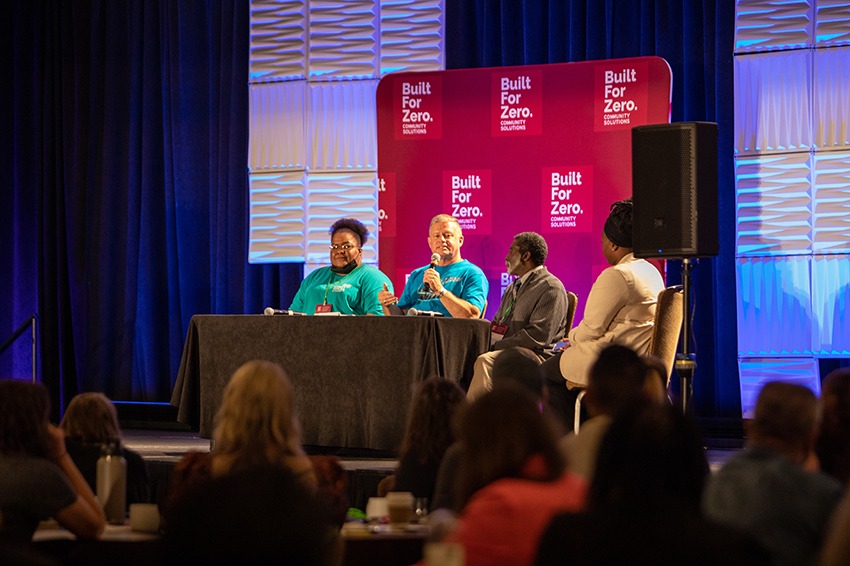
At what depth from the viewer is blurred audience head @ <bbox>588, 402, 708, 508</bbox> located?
167 centimetres

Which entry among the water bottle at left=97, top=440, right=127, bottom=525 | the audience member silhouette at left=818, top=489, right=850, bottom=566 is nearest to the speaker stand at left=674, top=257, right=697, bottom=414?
the water bottle at left=97, top=440, right=127, bottom=525

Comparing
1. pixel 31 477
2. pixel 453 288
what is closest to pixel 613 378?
pixel 31 477

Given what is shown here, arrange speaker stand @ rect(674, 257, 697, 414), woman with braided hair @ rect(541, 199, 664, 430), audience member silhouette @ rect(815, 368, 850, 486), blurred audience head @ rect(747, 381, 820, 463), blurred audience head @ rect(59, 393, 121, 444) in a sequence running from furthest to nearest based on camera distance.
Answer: woman with braided hair @ rect(541, 199, 664, 430)
speaker stand @ rect(674, 257, 697, 414)
blurred audience head @ rect(59, 393, 121, 444)
audience member silhouette @ rect(815, 368, 850, 486)
blurred audience head @ rect(747, 381, 820, 463)

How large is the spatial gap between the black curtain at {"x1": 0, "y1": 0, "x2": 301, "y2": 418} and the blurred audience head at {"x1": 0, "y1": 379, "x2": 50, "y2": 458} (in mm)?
5059

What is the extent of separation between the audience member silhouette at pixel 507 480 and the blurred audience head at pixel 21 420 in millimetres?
1191

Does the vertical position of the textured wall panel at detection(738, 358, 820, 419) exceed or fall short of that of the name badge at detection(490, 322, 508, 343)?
it falls short

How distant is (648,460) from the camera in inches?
66.6

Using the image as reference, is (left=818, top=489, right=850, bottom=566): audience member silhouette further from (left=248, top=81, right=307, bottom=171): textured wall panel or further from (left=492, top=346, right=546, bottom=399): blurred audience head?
(left=248, top=81, right=307, bottom=171): textured wall panel

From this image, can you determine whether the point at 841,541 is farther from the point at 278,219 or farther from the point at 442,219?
the point at 278,219

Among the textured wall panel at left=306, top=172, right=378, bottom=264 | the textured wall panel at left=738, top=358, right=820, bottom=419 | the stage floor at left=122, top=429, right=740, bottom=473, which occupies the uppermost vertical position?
the textured wall panel at left=306, top=172, right=378, bottom=264

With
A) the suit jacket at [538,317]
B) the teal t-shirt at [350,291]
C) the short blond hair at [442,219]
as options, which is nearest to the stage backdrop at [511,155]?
the short blond hair at [442,219]

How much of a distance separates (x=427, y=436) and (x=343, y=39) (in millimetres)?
4831

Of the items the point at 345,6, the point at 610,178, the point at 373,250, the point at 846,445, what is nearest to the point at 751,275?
the point at 610,178

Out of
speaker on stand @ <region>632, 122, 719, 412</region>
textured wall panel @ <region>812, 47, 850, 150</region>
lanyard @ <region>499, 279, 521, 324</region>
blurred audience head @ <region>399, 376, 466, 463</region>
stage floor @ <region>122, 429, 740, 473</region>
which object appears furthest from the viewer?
textured wall panel @ <region>812, 47, 850, 150</region>
